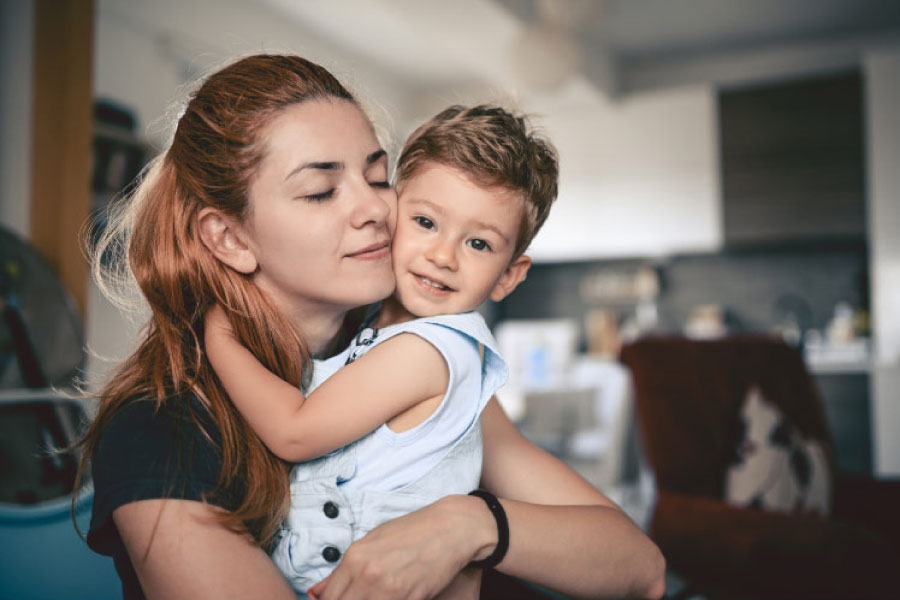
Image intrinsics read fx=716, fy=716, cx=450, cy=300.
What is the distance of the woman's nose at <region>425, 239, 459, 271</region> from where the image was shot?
1.02m

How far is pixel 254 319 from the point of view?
0.98 meters

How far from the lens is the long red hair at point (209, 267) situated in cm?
88

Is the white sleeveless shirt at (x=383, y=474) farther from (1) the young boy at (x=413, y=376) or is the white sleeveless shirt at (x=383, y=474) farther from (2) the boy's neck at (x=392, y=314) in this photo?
(2) the boy's neck at (x=392, y=314)

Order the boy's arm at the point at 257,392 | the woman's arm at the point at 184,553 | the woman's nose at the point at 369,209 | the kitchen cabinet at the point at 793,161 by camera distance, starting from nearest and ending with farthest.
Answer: the woman's arm at the point at 184,553 → the boy's arm at the point at 257,392 → the woman's nose at the point at 369,209 → the kitchen cabinet at the point at 793,161

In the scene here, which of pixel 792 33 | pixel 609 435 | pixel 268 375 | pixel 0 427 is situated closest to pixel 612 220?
pixel 792 33

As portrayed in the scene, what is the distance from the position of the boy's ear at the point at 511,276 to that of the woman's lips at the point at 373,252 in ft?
0.69

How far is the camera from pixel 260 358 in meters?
0.96

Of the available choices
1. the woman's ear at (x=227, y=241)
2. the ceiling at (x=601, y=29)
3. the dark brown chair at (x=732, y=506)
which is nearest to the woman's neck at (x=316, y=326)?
the woman's ear at (x=227, y=241)

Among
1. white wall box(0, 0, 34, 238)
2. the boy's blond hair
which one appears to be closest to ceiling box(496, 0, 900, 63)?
white wall box(0, 0, 34, 238)

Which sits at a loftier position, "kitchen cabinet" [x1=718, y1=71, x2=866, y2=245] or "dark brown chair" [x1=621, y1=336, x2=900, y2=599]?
"kitchen cabinet" [x1=718, y1=71, x2=866, y2=245]

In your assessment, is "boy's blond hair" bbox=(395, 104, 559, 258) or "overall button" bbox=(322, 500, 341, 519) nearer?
"overall button" bbox=(322, 500, 341, 519)

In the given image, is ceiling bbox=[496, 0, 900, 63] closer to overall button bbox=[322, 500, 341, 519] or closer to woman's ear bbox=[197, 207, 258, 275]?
woman's ear bbox=[197, 207, 258, 275]

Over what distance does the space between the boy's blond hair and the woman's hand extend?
18.3 inches

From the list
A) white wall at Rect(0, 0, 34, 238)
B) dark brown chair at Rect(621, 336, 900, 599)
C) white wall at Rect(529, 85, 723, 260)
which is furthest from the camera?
white wall at Rect(529, 85, 723, 260)
